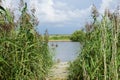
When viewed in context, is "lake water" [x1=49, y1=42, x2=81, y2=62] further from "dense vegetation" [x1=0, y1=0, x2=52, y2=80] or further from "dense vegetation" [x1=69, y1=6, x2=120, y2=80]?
"dense vegetation" [x1=0, y1=0, x2=52, y2=80]

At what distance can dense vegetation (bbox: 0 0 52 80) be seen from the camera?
637cm

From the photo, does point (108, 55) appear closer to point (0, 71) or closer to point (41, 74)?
point (41, 74)

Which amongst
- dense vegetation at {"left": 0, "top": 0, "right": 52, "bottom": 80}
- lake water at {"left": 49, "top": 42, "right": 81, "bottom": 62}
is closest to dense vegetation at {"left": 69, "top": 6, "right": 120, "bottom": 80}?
lake water at {"left": 49, "top": 42, "right": 81, "bottom": 62}

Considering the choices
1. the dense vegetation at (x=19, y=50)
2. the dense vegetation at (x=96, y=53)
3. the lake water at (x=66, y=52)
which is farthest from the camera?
the lake water at (x=66, y=52)

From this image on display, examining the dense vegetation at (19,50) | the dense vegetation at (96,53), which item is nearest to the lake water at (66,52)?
the dense vegetation at (96,53)

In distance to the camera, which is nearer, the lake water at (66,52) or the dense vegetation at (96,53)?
the dense vegetation at (96,53)

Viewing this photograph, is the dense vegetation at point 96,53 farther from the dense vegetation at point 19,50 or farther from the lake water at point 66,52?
the dense vegetation at point 19,50

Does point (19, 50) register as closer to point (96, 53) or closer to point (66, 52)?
point (96, 53)

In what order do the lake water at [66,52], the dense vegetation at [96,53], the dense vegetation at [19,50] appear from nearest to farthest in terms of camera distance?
1. the dense vegetation at [19,50]
2. the dense vegetation at [96,53]
3. the lake water at [66,52]

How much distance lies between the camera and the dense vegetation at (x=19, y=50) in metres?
6.37

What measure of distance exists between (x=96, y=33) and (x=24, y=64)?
2018 millimetres

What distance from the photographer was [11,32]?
6.85 m

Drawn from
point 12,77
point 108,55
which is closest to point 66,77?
point 108,55

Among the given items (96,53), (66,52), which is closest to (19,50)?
(96,53)
